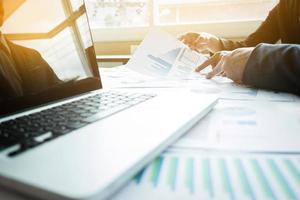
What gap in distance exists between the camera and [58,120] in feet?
1.38

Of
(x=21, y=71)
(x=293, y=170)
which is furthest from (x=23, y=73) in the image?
(x=293, y=170)

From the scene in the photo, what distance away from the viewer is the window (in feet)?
6.41

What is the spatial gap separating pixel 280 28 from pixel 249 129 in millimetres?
1260

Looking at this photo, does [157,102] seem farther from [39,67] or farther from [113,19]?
[113,19]

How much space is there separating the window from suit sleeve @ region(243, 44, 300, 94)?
1.22 m

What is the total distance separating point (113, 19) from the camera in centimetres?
222

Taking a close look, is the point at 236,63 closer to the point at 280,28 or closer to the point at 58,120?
the point at 58,120

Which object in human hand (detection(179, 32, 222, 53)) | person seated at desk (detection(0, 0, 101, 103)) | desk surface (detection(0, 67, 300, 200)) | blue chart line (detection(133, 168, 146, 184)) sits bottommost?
human hand (detection(179, 32, 222, 53))

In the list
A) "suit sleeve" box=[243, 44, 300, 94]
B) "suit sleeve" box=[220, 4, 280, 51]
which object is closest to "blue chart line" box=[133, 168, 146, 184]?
"suit sleeve" box=[243, 44, 300, 94]

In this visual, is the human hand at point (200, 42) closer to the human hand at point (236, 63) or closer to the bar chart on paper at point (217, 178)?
the human hand at point (236, 63)

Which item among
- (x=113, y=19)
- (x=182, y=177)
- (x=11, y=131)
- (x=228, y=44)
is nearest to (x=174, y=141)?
(x=182, y=177)

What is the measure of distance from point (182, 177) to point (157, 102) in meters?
0.27

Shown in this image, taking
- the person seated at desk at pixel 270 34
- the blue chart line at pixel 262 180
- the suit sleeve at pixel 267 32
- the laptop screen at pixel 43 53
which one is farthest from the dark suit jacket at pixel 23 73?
the suit sleeve at pixel 267 32

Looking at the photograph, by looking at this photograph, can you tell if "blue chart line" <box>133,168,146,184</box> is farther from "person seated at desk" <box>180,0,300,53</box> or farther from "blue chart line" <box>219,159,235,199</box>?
"person seated at desk" <box>180,0,300,53</box>
